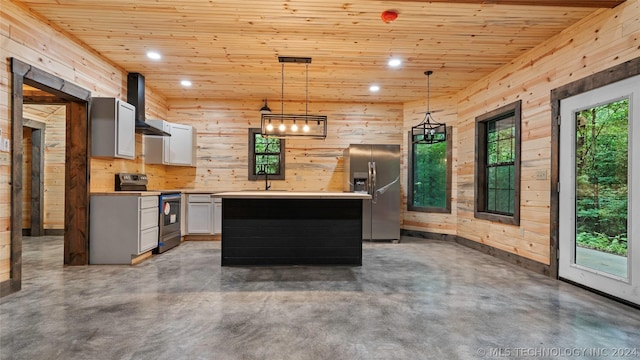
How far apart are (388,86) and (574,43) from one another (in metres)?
2.62

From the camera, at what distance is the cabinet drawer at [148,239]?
4137 mm

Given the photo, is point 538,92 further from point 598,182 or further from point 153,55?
point 153,55

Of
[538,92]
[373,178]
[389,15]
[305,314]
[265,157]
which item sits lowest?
[305,314]

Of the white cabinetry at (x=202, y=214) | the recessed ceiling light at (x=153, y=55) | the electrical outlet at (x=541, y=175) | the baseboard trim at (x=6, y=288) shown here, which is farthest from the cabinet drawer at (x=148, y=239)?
the electrical outlet at (x=541, y=175)

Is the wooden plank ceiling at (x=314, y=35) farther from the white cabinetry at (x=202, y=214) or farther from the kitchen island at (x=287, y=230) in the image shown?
the white cabinetry at (x=202, y=214)

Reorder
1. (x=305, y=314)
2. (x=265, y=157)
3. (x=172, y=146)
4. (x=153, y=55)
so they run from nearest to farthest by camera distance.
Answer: (x=305, y=314), (x=153, y=55), (x=172, y=146), (x=265, y=157)

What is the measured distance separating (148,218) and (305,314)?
293 cm

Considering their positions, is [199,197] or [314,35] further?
[199,197]

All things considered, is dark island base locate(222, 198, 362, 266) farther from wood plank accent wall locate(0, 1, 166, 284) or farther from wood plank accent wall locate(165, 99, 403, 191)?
wood plank accent wall locate(165, 99, 403, 191)

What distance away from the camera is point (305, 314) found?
8.31ft

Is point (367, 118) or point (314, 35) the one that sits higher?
point (314, 35)

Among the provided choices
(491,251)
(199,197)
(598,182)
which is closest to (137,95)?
(199,197)

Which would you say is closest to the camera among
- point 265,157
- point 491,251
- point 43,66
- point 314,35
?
point 43,66

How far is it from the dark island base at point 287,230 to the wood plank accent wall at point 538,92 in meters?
2.15
